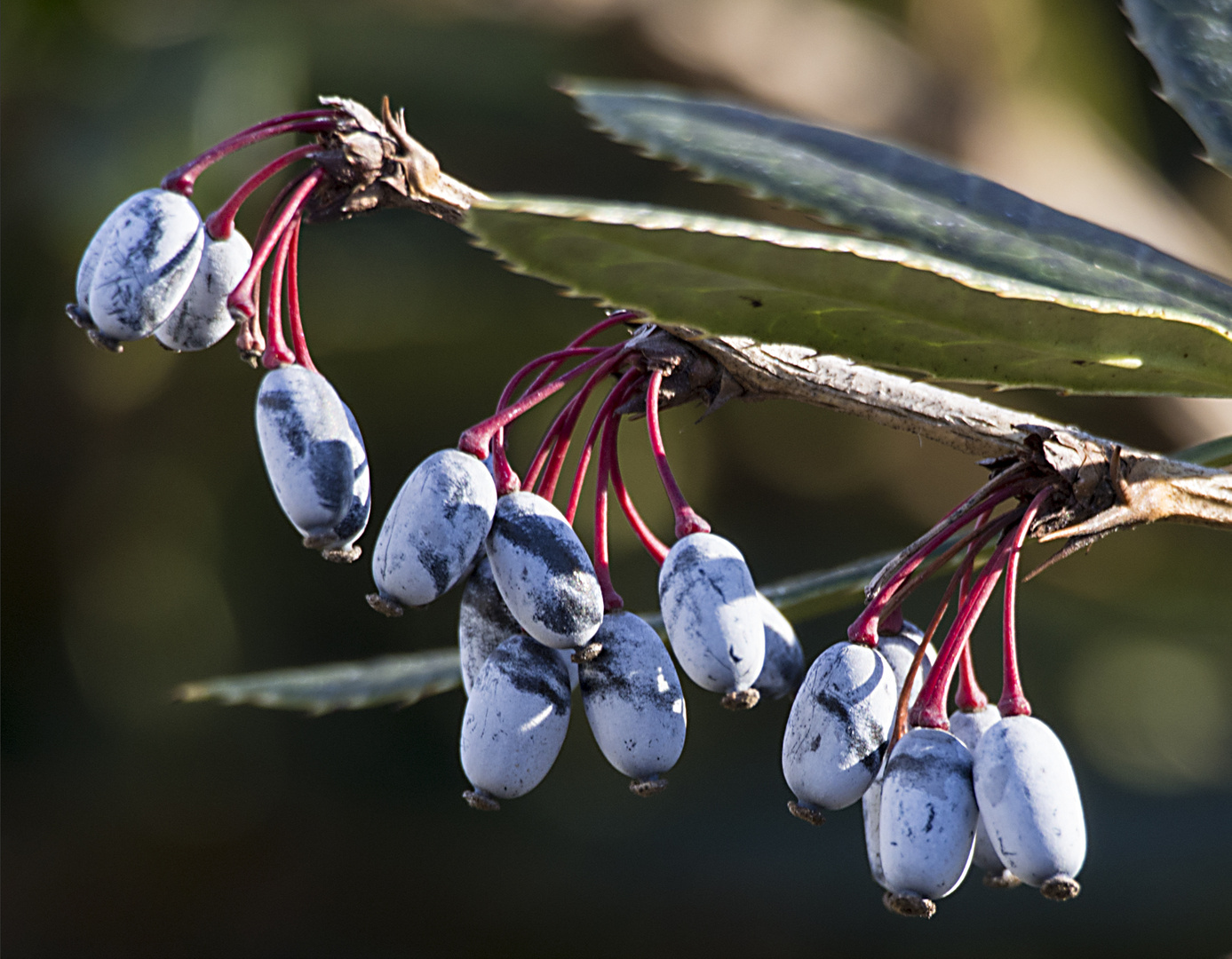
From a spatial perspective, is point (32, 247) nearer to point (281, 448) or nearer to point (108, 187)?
point (108, 187)

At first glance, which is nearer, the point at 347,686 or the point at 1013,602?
the point at 1013,602

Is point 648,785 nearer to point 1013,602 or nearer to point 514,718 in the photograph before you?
point 514,718

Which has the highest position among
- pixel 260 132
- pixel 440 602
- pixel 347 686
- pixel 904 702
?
pixel 260 132

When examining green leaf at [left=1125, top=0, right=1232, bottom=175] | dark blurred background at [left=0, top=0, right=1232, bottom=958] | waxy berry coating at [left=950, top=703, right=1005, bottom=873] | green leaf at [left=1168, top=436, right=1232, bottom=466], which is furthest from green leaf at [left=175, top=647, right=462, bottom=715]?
dark blurred background at [left=0, top=0, right=1232, bottom=958]

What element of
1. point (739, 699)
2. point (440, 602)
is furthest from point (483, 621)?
point (440, 602)

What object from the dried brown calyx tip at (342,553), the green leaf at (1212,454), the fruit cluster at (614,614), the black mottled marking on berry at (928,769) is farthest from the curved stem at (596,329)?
the green leaf at (1212,454)

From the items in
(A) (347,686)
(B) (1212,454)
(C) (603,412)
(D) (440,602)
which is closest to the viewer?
(C) (603,412)

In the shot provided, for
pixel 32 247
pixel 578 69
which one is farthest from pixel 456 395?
pixel 32 247
